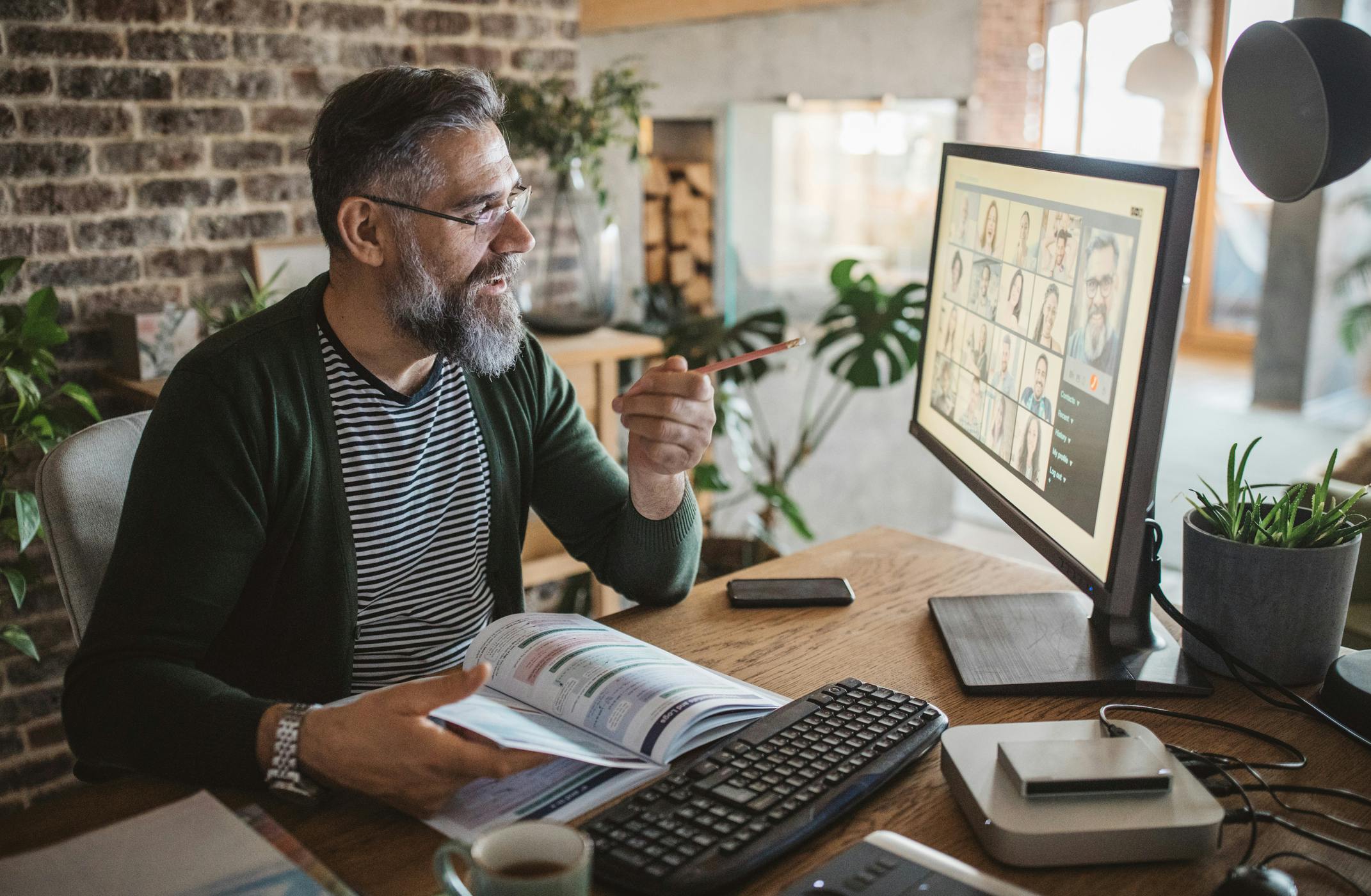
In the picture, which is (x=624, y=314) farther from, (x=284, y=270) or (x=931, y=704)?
(x=931, y=704)

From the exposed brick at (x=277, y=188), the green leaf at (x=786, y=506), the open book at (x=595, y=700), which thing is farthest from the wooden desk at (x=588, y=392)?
the open book at (x=595, y=700)

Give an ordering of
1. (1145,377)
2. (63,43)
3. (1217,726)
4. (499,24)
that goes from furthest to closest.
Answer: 1. (499,24)
2. (63,43)
3. (1217,726)
4. (1145,377)

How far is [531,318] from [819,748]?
201cm

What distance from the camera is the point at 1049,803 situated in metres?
0.84

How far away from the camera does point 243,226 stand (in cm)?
251

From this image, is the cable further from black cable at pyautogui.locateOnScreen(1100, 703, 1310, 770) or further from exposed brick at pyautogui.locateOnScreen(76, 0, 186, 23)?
exposed brick at pyautogui.locateOnScreen(76, 0, 186, 23)

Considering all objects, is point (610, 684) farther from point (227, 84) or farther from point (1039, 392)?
point (227, 84)

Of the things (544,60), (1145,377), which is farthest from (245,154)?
(1145,377)

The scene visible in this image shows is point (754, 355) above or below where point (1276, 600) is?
above

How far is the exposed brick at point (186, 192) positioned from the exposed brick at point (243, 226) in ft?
0.13

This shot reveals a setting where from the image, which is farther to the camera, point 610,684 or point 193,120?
point 193,120

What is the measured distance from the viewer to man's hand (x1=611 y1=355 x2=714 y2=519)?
1.25m

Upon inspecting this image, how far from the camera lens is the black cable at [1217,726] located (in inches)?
37.5

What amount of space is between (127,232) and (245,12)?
1.77ft
